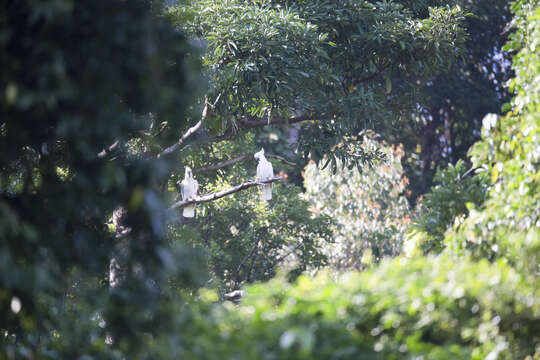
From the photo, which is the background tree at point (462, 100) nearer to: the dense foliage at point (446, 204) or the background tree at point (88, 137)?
the dense foliage at point (446, 204)

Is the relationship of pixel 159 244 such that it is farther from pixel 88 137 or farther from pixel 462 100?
pixel 462 100

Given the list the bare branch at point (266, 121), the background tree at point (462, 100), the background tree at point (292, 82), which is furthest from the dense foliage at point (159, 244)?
the background tree at point (462, 100)

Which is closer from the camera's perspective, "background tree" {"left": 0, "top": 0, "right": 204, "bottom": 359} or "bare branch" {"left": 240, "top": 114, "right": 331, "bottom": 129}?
"background tree" {"left": 0, "top": 0, "right": 204, "bottom": 359}

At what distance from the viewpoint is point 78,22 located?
2568 mm

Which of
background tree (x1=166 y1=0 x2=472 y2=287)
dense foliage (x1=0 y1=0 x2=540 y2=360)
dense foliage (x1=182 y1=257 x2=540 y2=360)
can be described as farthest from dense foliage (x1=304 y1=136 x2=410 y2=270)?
dense foliage (x1=182 y1=257 x2=540 y2=360)

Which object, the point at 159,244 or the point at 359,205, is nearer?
the point at 159,244

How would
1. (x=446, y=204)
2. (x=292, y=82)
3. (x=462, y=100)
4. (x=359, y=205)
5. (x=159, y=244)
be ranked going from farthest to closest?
(x=462, y=100)
(x=359, y=205)
(x=292, y=82)
(x=446, y=204)
(x=159, y=244)

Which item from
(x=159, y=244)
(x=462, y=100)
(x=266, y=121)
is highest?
(x=159, y=244)

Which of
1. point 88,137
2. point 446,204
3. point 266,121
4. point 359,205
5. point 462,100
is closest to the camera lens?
point 88,137

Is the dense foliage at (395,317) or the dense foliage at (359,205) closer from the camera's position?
the dense foliage at (395,317)

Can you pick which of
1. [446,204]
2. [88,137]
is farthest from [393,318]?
[446,204]

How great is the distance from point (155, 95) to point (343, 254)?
11582mm

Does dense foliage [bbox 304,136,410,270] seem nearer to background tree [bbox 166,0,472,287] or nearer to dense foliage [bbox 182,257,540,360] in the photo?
background tree [bbox 166,0,472,287]

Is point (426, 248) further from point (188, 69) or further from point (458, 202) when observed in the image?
point (188, 69)
